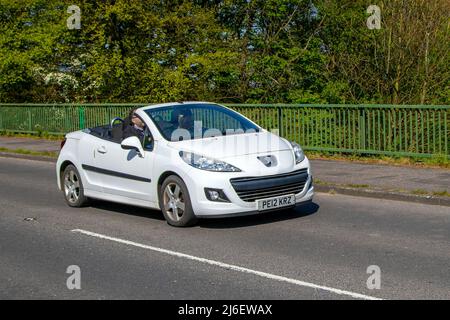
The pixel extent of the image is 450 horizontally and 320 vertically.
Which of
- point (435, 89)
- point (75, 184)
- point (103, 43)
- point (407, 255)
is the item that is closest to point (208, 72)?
point (103, 43)

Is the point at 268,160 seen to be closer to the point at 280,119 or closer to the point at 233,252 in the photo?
the point at 233,252

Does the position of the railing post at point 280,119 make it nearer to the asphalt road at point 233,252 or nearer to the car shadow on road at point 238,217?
the asphalt road at point 233,252

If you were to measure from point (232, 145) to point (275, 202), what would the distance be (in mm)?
923

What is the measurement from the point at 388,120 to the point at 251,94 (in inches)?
408

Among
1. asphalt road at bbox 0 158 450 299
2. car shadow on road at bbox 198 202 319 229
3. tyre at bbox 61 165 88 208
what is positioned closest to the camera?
asphalt road at bbox 0 158 450 299

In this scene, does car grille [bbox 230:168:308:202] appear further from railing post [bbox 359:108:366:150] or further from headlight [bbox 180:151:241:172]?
railing post [bbox 359:108:366:150]

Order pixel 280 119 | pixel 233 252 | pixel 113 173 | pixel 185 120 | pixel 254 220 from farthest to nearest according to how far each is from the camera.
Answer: pixel 280 119 → pixel 113 173 → pixel 185 120 → pixel 254 220 → pixel 233 252

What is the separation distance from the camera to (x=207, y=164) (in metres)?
9.23

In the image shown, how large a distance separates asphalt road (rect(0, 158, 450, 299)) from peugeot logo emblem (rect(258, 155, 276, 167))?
80 centimetres

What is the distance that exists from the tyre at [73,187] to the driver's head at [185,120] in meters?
2.05

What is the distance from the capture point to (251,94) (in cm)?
2556

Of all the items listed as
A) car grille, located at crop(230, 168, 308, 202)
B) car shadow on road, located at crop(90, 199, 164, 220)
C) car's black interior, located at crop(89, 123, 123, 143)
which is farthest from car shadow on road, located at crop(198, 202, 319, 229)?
car's black interior, located at crop(89, 123, 123, 143)

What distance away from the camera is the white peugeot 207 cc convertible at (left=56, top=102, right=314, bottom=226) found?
30.0 ft

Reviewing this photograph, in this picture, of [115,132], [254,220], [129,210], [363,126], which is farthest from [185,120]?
[363,126]
